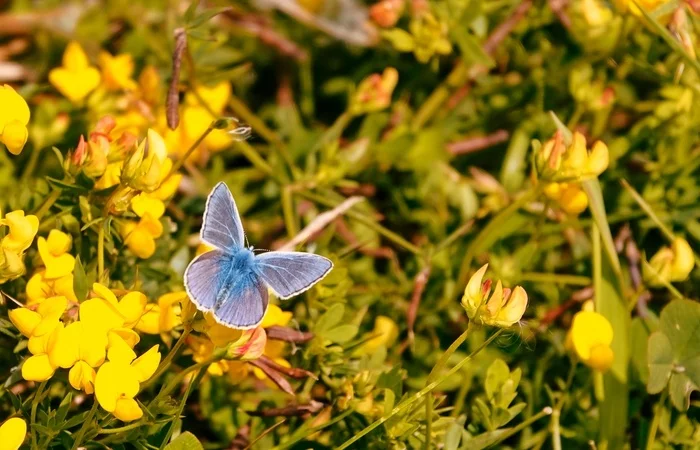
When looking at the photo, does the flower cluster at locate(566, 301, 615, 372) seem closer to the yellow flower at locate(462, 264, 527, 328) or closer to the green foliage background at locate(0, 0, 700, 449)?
the green foliage background at locate(0, 0, 700, 449)

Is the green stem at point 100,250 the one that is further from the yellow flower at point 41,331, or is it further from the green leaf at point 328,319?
the green leaf at point 328,319

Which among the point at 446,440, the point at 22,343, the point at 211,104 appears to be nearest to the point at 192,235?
the point at 211,104

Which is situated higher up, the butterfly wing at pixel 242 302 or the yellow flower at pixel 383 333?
the butterfly wing at pixel 242 302

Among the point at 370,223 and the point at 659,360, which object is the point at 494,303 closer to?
the point at 659,360

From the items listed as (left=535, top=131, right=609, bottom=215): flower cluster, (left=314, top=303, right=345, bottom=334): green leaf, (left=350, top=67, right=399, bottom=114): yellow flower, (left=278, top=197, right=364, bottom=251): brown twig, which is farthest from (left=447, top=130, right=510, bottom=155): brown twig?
(left=314, top=303, right=345, bottom=334): green leaf

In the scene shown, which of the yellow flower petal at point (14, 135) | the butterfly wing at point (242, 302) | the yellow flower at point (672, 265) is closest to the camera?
the butterfly wing at point (242, 302)

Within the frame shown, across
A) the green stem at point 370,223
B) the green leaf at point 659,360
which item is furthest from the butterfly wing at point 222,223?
the green leaf at point 659,360

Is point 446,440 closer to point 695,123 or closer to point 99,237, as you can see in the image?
point 99,237
